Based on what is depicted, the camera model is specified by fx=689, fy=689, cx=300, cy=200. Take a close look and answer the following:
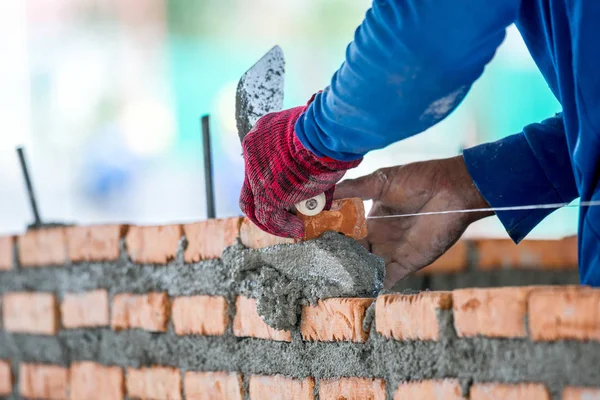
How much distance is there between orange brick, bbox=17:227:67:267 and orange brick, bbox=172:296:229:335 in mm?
679

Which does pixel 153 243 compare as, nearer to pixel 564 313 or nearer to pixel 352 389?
pixel 352 389

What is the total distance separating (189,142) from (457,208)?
4751mm

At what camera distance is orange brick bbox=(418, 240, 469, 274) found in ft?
11.1

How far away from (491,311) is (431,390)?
0.70ft

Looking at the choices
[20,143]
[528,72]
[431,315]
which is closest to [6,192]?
[20,143]

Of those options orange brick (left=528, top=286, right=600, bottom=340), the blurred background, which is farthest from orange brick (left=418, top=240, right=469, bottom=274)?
the blurred background

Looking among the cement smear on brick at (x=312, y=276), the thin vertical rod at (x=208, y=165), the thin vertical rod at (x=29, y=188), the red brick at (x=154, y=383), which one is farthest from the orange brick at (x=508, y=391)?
the thin vertical rod at (x=29, y=188)

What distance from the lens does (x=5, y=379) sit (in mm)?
2709

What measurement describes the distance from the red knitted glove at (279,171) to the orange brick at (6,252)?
60.2 inches

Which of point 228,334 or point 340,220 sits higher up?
point 340,220

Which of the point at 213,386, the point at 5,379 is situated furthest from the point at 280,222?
the point at 5,379

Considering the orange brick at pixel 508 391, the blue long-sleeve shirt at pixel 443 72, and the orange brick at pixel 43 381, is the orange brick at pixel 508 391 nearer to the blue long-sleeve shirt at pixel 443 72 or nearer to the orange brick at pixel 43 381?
the blue long-sleeve shirt at pixel 443 72

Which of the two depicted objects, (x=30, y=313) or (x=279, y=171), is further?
(x=30, y=313)

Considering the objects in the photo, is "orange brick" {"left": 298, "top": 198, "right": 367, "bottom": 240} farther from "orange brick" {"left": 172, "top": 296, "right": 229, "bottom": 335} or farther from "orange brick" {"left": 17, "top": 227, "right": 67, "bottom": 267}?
"orange brick" {"left": 17, "top": 227, "right": 67, "bottom": 267}
